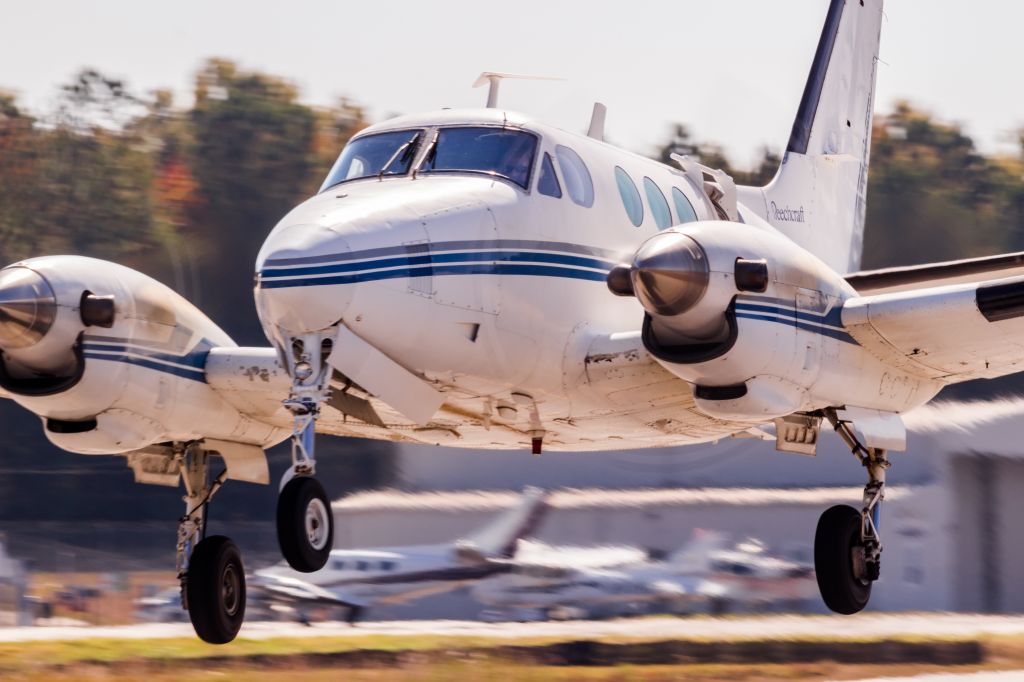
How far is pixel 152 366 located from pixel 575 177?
334 cm

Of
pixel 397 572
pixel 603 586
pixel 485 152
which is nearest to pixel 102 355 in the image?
pixel 485 152

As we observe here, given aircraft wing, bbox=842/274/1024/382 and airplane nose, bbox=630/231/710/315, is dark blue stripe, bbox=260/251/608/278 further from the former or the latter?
aircraft wing, bbox=842/274/1024/382

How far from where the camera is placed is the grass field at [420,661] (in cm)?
1307

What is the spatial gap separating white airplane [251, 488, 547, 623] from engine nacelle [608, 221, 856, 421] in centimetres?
711

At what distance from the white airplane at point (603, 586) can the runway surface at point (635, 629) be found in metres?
0.44

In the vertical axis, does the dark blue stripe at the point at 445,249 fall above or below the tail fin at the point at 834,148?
below

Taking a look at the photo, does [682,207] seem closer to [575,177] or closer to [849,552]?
[575,177]

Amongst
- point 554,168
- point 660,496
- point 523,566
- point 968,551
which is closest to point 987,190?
point 968,551

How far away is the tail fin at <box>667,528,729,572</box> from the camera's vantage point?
16500mm

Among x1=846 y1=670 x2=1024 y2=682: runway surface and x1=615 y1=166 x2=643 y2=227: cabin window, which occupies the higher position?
x1=615 y1=166 x2=643 y2=227: cabin window

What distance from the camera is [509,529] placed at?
1633cm

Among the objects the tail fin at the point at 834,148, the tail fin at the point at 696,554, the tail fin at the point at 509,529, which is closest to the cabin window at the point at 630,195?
the tail fin at the point at 834,148

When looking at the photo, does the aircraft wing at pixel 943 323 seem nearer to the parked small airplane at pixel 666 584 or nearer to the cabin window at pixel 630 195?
the cabin window at pixel 630 195

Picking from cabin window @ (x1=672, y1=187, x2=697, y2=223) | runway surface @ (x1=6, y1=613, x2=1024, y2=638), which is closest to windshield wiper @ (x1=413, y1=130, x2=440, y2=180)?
cabin window @ (x1=672, y1=187, x2=697, y2=223)
